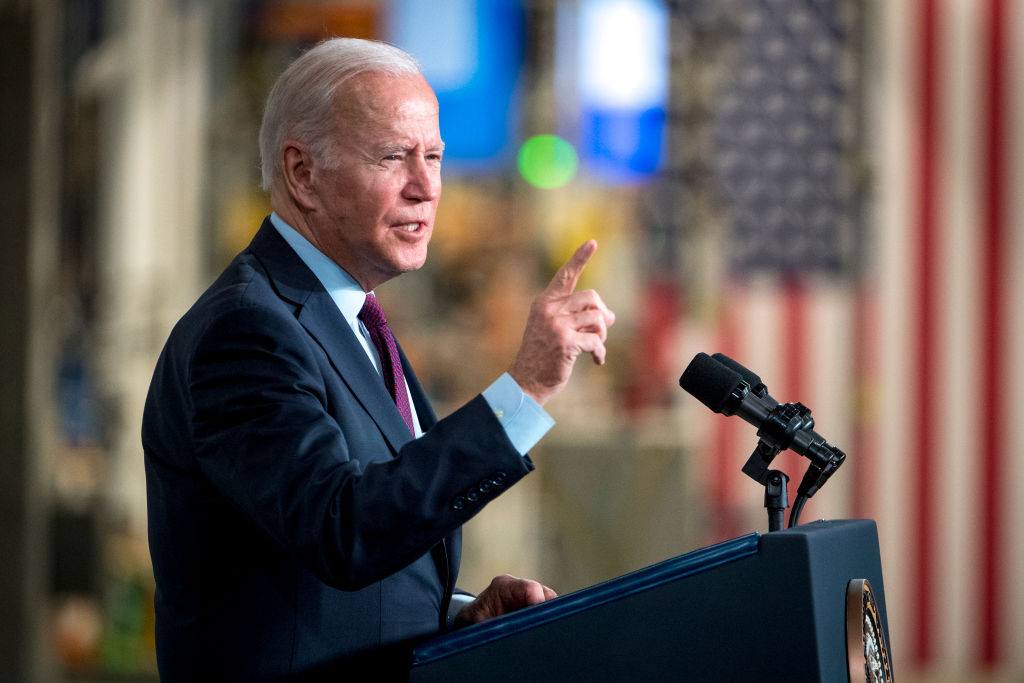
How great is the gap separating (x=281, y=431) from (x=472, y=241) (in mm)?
4555

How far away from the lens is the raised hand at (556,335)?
116 cm

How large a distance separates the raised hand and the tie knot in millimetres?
316

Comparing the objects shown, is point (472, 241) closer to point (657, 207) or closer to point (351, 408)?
point (657, 207)

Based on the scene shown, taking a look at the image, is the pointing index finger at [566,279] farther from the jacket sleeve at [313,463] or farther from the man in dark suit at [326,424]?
the jacket sleeve at [313,463]

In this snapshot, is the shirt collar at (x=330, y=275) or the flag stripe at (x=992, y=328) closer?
the shirt collar at (x=330, y=275)

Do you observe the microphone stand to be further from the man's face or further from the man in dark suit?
the man's face

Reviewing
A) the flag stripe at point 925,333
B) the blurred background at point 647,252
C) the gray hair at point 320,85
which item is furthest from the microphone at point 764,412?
the flag stripe at point 925,333

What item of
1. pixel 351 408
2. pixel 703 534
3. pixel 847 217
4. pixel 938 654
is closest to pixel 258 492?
pixel 351 408

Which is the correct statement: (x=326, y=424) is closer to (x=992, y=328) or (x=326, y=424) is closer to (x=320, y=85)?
(x=320, y=85)

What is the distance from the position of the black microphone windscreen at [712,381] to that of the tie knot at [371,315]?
39 centimetres

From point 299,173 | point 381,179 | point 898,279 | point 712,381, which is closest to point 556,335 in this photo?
point 712,381

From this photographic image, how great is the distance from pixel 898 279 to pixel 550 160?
1.84 metres

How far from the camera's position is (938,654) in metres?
5.93

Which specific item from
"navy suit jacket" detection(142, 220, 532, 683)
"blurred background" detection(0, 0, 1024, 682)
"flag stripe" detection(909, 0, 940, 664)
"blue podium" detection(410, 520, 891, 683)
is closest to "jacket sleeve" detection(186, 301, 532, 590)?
"navy suit jacket" detection(142, 220, 532, 683)
